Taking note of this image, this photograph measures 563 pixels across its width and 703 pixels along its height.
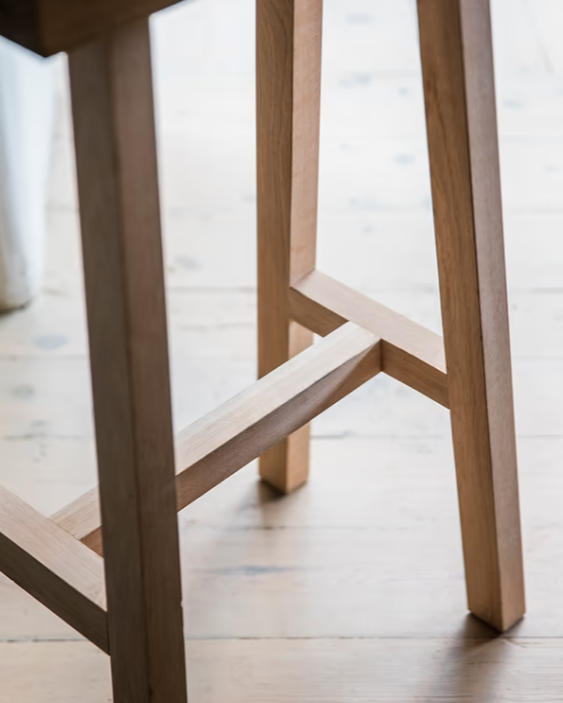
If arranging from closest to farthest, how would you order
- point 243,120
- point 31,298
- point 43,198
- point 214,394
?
point 214,394
point 31,298
point 43,198
point 243,120

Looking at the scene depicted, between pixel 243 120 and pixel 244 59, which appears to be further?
pixel 244 59

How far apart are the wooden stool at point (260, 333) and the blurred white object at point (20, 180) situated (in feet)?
1.64

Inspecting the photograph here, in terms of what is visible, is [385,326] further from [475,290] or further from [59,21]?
[59,21]

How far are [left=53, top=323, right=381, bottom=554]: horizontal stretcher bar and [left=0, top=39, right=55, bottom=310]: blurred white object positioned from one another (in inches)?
24.7

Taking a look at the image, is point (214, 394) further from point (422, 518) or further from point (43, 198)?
point (43, 198)

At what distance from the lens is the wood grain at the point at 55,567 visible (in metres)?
0.71

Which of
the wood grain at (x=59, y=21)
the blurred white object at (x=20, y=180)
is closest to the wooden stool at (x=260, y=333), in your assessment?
the wood grain at (x=59, y=21)

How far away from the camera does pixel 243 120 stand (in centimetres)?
182

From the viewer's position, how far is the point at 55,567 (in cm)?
72

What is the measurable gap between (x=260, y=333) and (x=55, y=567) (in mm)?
366

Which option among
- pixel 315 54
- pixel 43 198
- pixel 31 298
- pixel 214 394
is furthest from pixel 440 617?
pixel 43 198

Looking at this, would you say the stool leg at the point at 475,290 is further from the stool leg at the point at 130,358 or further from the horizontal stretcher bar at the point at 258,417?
the stool leg at the point at 130,358

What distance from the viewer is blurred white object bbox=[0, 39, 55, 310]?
1.33m

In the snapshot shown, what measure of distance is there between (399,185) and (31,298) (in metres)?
0.62
